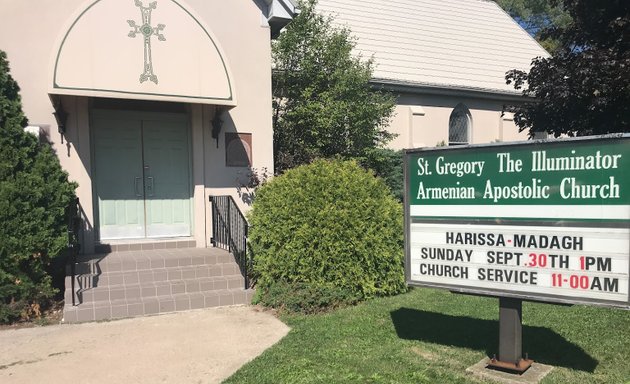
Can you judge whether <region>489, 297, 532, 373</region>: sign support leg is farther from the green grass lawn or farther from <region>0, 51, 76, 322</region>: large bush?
<region>0, 51, 76, 322</region>: large bush

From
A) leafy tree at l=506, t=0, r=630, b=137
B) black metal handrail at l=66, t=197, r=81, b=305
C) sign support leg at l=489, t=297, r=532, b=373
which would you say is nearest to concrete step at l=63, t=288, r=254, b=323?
black metal handrail at l=66, t=197, r=81, b=305

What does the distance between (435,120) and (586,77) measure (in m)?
9.27

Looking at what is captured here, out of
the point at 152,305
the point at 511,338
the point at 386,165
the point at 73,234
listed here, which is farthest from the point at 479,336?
the point at 386,165

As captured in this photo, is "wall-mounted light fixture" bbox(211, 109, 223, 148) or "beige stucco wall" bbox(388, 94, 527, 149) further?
"beige stucco wall" bbox(388, 94, 527, 149)

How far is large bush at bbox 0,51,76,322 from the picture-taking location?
20.7 feet

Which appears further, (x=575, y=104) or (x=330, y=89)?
(x=330, y=89)

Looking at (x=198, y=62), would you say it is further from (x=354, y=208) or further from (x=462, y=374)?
(x=462, y=374)

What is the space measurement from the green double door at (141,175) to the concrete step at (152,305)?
2181mm

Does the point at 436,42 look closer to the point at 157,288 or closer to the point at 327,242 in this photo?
the point at 327,242

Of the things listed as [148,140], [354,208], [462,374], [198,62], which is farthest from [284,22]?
[462,374]

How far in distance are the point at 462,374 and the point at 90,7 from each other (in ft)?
23.0

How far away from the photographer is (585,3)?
895 centimetres

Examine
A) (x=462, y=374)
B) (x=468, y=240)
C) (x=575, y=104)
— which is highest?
(x=575, y=104)

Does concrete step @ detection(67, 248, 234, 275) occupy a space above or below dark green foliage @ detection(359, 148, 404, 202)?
below
